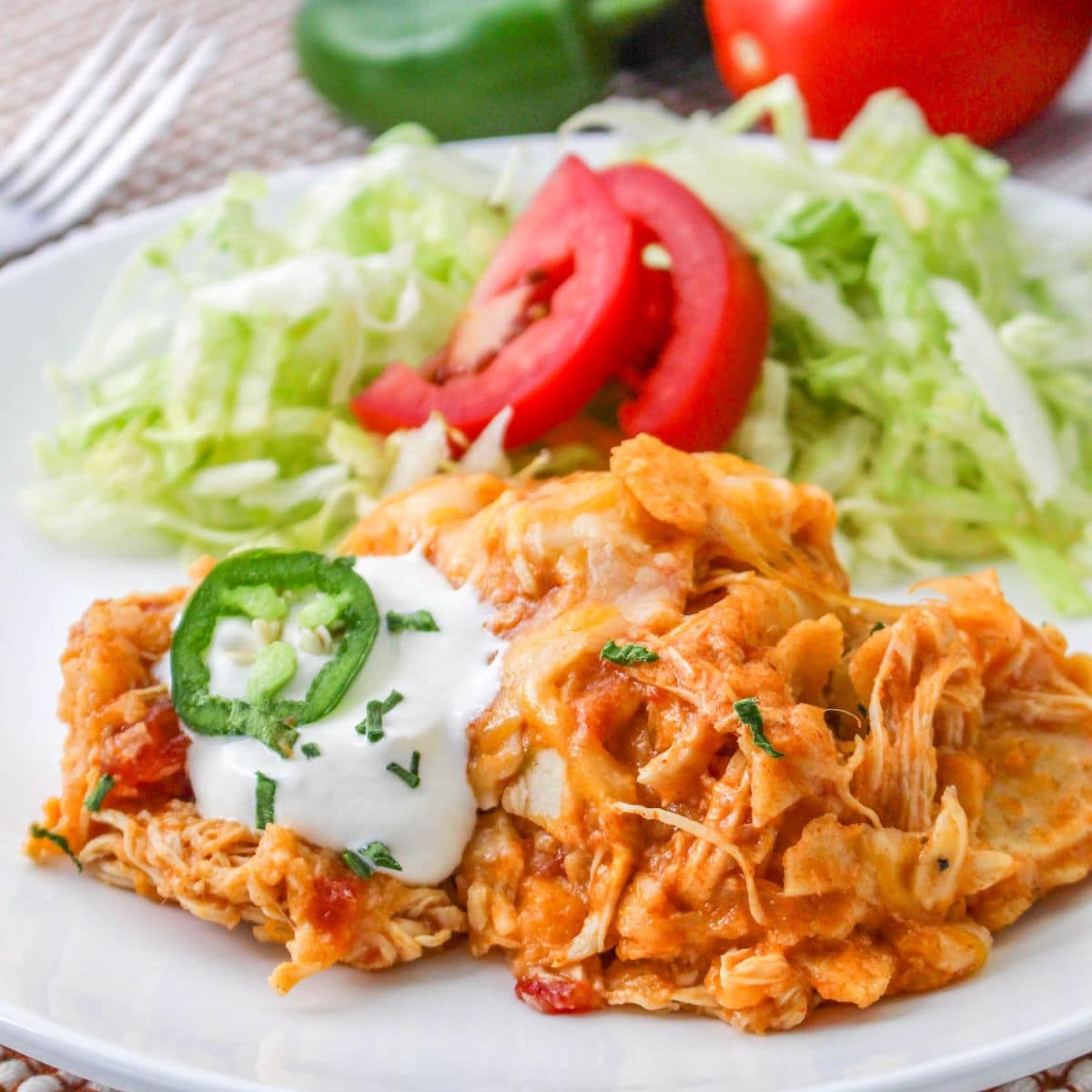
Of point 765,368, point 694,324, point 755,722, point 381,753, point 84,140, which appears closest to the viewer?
point 755,722

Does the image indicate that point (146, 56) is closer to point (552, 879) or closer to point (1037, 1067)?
point (552, 879)

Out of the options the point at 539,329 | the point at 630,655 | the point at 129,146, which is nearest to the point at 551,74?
the point at 129,146

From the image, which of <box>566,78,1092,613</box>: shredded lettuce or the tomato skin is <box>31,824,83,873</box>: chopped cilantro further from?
<box>566,78,1092,613</box>: shredded lettuce

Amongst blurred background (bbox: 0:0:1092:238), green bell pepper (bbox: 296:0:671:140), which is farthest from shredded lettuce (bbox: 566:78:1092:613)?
green bell pepper (bbox: 296:0:671:140)

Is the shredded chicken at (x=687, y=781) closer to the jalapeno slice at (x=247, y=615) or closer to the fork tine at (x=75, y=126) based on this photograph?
the jalapeno slice at (x=247, y=615)

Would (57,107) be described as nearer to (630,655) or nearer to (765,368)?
(765,368)

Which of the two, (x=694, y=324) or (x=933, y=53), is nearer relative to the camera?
(x=694, y=324)
